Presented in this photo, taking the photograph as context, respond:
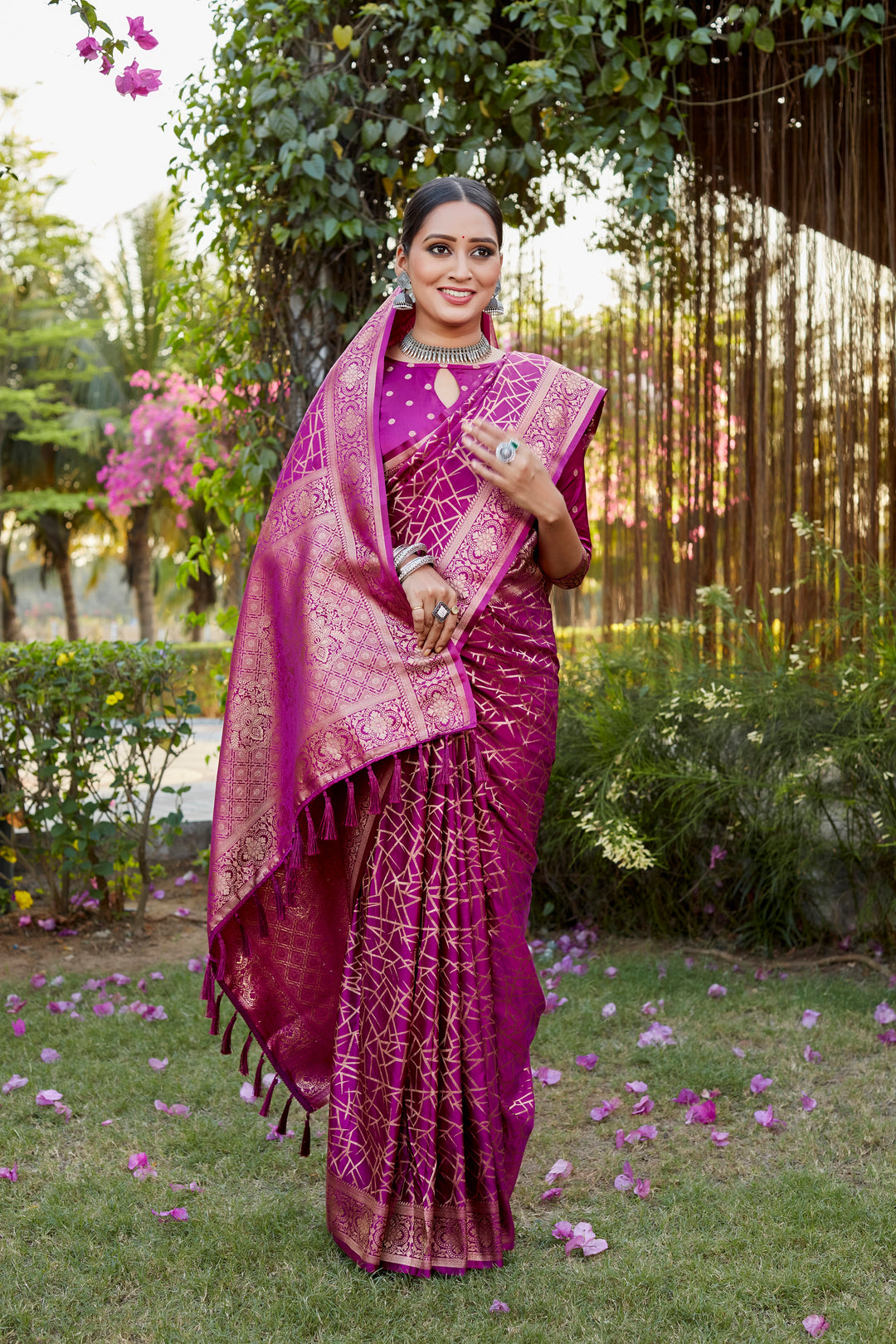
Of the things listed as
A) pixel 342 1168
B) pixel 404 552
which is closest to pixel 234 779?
pixel 404 552

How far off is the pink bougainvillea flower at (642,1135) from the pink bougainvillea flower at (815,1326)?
78 cm

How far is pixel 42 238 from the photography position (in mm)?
19578

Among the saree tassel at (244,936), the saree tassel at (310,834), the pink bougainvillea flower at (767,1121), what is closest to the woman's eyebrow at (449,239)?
the saree tassel at (310,834)

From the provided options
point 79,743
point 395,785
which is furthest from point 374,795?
point 79,743

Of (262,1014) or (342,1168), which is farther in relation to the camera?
(262,1014)

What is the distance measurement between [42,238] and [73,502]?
5.27 metres

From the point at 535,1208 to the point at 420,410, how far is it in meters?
1.69

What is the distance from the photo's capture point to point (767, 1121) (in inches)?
113

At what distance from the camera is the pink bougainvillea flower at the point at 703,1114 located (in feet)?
9.57

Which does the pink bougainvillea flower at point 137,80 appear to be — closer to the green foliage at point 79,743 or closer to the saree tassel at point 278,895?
the saree tassel at point 278,895

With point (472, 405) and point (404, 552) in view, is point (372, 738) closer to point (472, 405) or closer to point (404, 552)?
point (404, 552)

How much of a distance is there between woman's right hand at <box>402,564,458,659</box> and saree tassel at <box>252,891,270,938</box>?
0.62m

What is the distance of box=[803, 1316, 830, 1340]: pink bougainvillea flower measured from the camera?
2.04 meters

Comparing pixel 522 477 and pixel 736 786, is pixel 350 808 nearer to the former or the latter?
pixel 522 477
